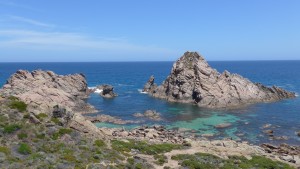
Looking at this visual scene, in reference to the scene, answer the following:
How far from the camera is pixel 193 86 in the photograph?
131625 millimetres

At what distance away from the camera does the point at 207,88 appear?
127 meters

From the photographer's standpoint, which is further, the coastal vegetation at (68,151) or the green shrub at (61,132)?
the green shrub at (61,132)

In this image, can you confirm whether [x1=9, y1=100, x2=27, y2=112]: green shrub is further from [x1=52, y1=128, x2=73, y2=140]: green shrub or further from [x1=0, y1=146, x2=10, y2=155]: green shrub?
[x1=0, y1=146, x2=10, y2=155]: green shrub

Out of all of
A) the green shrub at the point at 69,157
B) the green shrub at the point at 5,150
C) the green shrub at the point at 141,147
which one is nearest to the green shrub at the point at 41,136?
the green shrub at the point at 5,150

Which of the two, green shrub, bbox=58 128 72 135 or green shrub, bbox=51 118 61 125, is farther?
green shrub, bbox=51 118 61 125

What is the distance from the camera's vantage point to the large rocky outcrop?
12400cm

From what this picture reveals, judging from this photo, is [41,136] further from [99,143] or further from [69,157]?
[99,143]

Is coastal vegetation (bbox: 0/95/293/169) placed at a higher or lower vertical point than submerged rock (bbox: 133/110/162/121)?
higher

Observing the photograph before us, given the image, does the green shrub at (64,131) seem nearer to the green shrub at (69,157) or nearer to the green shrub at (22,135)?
the green shrub at (22,135)

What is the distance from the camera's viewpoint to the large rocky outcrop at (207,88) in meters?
124

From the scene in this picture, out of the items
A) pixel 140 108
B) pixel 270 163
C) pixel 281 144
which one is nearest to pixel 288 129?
pixel 281 144

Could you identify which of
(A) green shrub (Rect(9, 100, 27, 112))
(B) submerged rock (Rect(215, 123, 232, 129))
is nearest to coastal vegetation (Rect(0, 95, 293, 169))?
(A) green shrub (Rect(9, 100, 27, 112))

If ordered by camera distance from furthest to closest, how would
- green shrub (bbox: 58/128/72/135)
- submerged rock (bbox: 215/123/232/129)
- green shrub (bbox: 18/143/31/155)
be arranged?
submerged rock (bbox: 215/123/232/129)
green shrub (bbox: 58/128/72/135)
green shrub (bbox: 18/143/31/155)

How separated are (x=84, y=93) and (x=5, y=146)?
351ft
